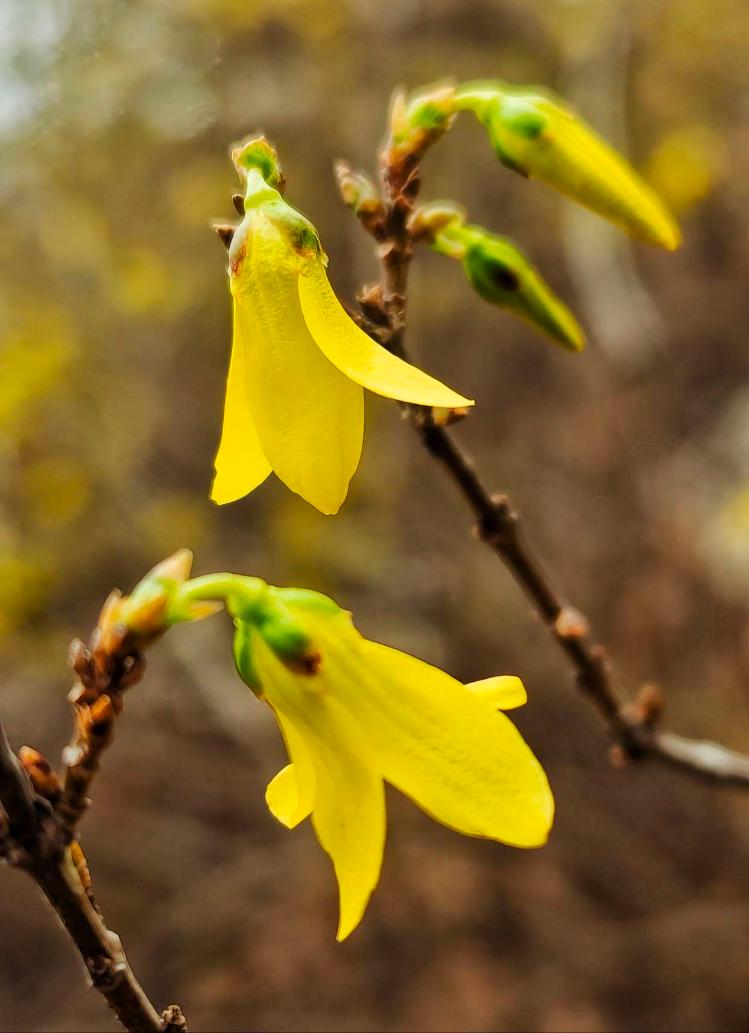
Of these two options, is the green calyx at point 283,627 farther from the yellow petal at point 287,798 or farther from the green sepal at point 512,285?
the green sepal at point 512,285

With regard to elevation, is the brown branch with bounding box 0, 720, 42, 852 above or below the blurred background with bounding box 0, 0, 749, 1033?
above

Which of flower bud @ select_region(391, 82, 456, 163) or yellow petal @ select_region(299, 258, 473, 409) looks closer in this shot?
yellow petal @ select_region(299, 258, 473, 409)

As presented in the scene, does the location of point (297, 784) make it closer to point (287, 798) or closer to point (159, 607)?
point (287, 798)

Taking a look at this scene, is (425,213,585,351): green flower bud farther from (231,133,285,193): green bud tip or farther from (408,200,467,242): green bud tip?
(231,133,285,193): green bud tip

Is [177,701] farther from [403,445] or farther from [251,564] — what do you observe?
[403,445]

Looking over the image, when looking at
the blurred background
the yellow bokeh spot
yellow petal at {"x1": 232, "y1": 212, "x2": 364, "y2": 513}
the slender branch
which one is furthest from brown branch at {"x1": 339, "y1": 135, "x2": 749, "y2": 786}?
the yellow bokeh spot

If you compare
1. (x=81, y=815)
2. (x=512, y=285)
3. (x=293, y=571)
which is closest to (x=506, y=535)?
(x=512, y=285)

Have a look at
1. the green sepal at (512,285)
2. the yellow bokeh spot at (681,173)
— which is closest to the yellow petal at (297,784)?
the green sepal at (512,285)
